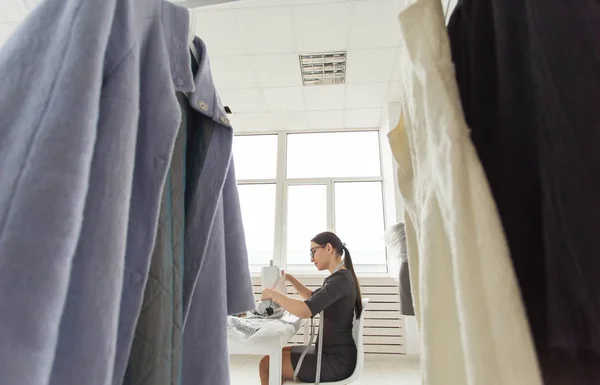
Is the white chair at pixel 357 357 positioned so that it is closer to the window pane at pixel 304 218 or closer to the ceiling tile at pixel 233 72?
the window pane at pixel 304 218

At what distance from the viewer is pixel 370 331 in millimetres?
3557

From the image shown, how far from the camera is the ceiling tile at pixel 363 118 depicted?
4.07 m

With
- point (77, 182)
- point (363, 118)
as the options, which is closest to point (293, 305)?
point (77, 182)

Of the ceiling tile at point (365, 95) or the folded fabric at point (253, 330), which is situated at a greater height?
the ceiling tile at point (365, 95)

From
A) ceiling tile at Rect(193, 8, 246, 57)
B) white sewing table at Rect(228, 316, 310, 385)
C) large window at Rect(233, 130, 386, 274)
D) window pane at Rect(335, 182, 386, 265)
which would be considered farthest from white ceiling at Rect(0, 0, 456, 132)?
white sewing table at Rect(228, 316, 310, 385)

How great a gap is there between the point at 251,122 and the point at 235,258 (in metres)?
3.78

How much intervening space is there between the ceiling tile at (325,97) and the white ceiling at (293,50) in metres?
0.01

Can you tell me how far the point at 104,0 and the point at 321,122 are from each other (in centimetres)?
405

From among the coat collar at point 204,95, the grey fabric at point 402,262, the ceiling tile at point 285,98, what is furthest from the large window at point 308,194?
the coat collar at point 204,95

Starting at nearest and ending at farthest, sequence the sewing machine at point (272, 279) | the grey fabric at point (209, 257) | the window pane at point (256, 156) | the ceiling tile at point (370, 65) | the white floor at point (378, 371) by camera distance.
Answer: the grey fabric at point (209, 257), the sewing machine at point (272, 279), the white floor at point (378, 371), the ceiling tile at point (370, 65), the window pane at point (256, 156)

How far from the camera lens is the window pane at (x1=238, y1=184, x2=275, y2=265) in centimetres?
442

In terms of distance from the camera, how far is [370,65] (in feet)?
10.5

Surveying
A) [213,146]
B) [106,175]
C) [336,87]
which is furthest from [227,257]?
[336,87]

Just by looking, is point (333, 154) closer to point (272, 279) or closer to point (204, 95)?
point (272, 279)
